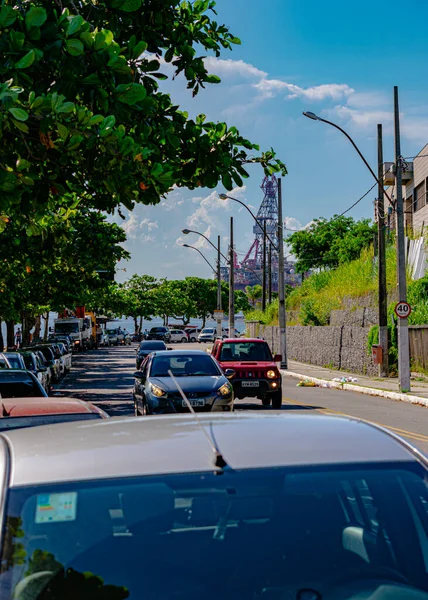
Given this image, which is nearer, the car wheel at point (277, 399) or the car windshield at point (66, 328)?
the car wheel at point (277, 399)

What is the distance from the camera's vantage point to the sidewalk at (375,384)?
23.9m

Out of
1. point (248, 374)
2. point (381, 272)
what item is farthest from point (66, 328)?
point (248, 374)

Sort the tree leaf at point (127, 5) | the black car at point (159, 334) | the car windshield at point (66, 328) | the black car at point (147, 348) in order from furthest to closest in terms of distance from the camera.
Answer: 1. the black car at point (159, 334)
2. the car windshield at point (66, 328)
3. the black car at point (147, 348)
4. the tree leaf at point (127, 5)

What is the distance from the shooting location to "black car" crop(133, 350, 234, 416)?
49.4 ft

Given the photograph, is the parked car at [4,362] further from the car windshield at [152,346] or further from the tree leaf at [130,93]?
the car windshield at [152,346]

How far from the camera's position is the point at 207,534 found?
2895 millimetres

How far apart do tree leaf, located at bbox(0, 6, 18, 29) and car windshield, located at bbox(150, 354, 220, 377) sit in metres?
8.55

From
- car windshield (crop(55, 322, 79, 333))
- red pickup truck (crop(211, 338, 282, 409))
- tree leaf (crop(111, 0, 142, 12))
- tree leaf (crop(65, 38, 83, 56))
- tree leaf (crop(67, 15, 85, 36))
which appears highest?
tree leaf (crop(111, 0, 142, 12))

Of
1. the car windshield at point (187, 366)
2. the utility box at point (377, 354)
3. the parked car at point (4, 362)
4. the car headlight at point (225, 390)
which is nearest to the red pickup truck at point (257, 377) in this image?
the car windshield at point (187, 366)

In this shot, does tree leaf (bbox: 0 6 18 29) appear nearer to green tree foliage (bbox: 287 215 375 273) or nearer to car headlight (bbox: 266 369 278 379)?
car headlight (bbox: 266 369 278 379)

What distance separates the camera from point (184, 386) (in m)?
15.2

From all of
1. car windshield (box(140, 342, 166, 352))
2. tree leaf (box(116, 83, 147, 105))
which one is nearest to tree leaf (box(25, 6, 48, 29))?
tree leaf (box(116, 83, 147, 105))

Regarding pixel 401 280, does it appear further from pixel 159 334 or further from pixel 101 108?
pixel 159 334

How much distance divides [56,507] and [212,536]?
54 centimetres
